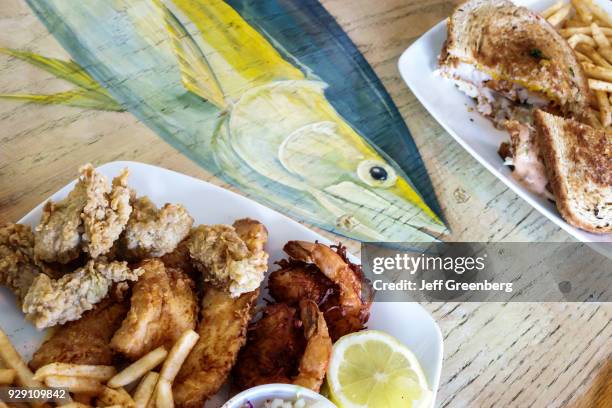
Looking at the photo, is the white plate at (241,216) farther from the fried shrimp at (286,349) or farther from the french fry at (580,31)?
the french fry at (580,31)

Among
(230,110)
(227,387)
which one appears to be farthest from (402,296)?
(230,110)

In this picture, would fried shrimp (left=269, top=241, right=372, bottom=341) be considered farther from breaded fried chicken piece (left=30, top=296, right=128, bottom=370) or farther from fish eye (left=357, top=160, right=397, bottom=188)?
fish eye (left=357, top=160, right=397, bottom=188)

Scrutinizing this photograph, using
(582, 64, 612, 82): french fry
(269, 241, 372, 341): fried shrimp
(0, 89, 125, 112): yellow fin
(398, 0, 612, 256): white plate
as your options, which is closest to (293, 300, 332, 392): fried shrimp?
(269, 241, 372, 341): fried shrimp

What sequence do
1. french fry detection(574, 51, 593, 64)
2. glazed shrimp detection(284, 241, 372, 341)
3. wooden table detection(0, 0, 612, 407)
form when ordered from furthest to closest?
1. french fry detection(574, 51, 593, 64)
2. wooden table detection(0, 0, 612, 407)
3. glazed shrimp detection(284, 241, 372, 341)

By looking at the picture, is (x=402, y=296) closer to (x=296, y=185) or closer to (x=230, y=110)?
(x=296, y=185)

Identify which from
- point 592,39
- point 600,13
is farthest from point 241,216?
point 600,13

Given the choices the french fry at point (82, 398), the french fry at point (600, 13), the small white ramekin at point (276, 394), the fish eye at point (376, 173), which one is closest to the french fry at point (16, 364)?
the french fry at point (82, 398)

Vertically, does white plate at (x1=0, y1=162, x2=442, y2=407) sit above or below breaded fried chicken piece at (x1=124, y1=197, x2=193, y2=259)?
below
